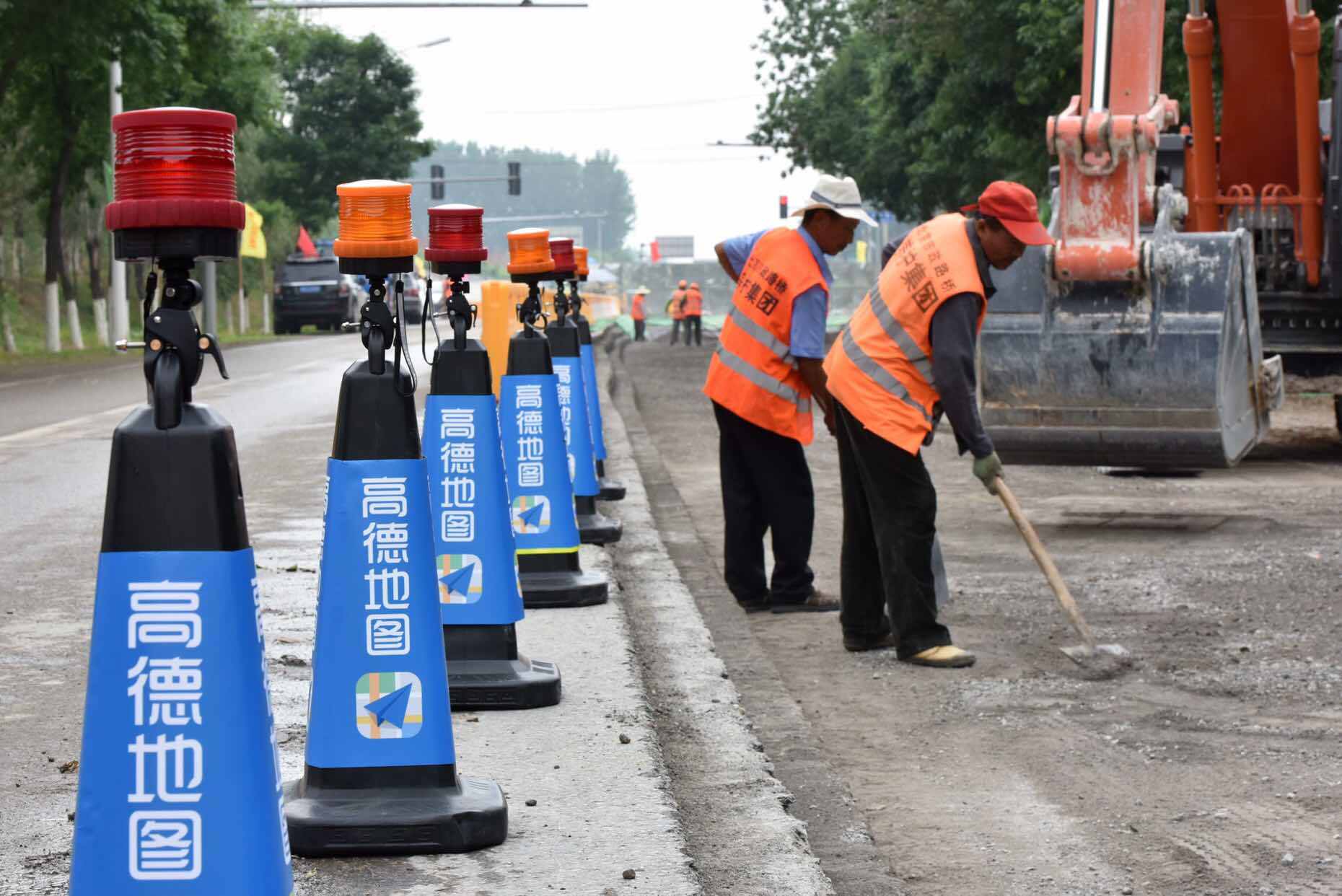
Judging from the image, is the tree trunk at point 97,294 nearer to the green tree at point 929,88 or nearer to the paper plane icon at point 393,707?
the green tree at point 929,88

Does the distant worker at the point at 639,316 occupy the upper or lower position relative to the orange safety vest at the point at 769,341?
lower

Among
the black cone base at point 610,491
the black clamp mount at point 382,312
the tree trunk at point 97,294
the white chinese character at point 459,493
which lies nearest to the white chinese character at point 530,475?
the white chinese character at point 459,493

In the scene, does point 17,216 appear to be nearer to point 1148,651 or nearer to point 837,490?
point 837,490

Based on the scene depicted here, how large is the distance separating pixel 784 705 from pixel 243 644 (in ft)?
10.9

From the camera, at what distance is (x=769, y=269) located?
7.64 m

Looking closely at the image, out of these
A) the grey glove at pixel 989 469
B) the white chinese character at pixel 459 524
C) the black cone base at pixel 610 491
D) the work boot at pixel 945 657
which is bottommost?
the work boot at pixel 945 657

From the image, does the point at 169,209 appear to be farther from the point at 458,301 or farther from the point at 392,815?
the point at 458,301

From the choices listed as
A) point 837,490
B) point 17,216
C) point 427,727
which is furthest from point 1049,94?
point 17,216

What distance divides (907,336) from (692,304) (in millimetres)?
36255

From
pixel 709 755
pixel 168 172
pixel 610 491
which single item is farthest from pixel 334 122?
Answer: pixel 168 172

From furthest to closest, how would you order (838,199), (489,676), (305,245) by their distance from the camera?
(305,245) → (838,199) → (489,676)

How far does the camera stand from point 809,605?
7910 mm

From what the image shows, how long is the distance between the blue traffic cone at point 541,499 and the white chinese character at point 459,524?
1.53 m

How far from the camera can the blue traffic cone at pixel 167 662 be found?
2.87m
